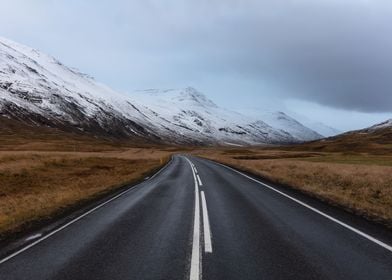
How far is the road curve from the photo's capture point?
314 inches

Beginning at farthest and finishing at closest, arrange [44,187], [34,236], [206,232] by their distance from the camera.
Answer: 1. [44,187]
2. [206,232]
3. [34,236]

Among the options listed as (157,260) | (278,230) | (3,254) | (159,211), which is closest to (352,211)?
(278,230)

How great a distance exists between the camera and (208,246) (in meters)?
9.92

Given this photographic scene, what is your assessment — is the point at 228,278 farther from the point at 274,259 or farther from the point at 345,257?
the point at 345,257

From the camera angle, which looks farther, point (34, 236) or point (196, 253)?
point (34, 236)

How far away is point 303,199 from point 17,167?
27.3 m

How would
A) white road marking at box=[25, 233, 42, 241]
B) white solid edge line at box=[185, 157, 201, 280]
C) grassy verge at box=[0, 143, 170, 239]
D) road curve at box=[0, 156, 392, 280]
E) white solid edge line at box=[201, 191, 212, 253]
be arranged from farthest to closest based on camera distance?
grassy verge at box=[0, 143, 170, 239], white road marking at box=[25, 233, 42, 241], white solid edge line at box=[201, 191, 212, 253], road curve at box=[0, 156, 392, 280], white solid edge line at box=[185, 157, 201, 280]

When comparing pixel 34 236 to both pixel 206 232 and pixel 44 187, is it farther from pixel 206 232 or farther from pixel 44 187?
pixel 44 187

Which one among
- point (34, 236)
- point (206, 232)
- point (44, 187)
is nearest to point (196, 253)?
point (206, 232)

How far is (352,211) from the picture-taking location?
15453mm

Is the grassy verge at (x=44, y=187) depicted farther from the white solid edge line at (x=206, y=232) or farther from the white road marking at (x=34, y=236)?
the white solid edge line at (x=206, y=232)

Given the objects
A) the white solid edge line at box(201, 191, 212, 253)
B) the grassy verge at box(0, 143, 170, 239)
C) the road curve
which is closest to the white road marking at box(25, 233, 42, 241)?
the road curve

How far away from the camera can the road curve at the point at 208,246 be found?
7.96 m

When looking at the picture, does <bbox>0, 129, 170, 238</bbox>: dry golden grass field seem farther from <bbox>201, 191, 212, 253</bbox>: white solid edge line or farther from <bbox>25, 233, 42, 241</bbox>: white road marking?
<bbox>201, 191, 212, 253</bbox>: white solid edge line
